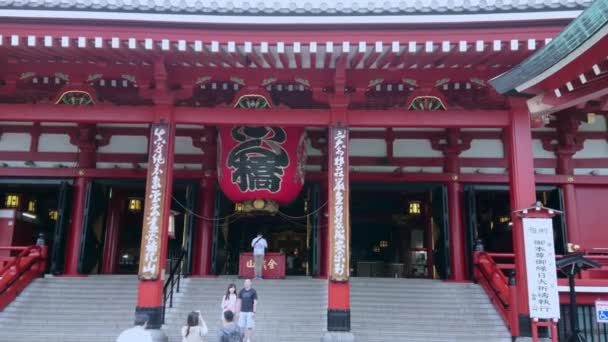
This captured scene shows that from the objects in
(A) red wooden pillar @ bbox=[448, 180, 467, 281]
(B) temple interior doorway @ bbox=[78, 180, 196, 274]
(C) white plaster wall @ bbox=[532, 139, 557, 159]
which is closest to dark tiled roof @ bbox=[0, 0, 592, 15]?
(B) temple interior doorway @ bbox=[78, 180, 196, 274]

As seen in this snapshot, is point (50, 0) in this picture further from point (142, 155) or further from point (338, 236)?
point (338, 236)

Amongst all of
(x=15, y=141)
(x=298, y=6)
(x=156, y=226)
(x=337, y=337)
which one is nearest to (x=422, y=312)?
(x=337, y=337)

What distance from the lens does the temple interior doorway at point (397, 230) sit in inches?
508

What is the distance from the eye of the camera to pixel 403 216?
18.0 metres

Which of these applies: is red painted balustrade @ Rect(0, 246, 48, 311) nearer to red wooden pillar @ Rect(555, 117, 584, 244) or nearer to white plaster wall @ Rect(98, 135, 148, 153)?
white plaster wall @ Rect(98, 135, 148, 153)

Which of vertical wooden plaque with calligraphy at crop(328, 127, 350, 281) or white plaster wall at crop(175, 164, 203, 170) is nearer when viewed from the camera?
vertical wooden plaque with calligraphy at crop(328, 127, 350, 281)

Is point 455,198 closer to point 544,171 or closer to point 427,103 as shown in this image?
point 544,171

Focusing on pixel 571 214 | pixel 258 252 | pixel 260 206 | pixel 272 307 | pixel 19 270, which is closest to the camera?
pixel 272 307

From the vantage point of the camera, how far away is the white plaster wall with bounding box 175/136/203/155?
42.8 ft

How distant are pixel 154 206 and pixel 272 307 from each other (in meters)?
3.10

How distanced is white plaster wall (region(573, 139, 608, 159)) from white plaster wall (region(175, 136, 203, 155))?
9.14m

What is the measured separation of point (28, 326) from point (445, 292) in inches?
326

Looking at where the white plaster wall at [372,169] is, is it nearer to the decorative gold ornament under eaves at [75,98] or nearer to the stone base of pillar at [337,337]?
the stone base of pillar at [337,337]

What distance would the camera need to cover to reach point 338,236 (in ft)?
29.8
